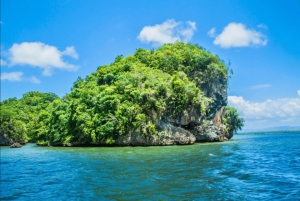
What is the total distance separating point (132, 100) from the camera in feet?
114

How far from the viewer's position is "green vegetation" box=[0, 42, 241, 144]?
110 ft

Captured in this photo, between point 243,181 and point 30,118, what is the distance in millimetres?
57922

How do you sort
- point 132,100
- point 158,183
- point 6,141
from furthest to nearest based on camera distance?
point 6,141 → point 132,100 → point 158,183

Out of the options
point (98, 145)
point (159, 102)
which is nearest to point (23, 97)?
point (98, 145)

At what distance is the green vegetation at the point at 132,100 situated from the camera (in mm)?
33562

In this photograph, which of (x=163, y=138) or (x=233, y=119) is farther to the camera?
(x=233, y=119)

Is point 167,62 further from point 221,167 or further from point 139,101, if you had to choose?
point 221,167

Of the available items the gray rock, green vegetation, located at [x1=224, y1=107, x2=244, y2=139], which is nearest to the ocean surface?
the gray rock

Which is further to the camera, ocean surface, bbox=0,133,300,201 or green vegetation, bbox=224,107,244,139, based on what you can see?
green vegetation, bbox=224,107,244,139

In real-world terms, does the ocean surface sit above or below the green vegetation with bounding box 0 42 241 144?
below

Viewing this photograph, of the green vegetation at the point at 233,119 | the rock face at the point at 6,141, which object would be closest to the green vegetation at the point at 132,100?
the rock face at the point at 6,141

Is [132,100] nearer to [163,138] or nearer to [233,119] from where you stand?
[163,138]

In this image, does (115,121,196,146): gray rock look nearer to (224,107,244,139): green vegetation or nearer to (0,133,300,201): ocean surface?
(0,133,300,201): ocean surface

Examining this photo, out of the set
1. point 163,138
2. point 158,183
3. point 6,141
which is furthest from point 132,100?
point 6,141
